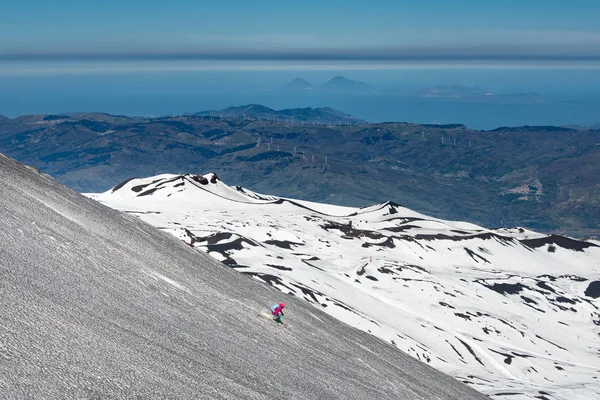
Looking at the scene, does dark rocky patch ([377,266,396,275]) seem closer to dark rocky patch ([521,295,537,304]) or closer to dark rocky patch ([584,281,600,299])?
dark rocky patch ([521,295,537,304])

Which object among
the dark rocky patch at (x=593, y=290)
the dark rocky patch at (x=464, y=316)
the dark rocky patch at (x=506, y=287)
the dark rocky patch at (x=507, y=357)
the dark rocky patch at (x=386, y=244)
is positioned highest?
the dark rocky patch at (x=507, y=357)

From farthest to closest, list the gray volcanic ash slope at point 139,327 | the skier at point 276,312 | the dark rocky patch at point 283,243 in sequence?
the dark rocky patch at point 283,243, the skier at point 276,312, the gray volcanic ash slope at point 139,327

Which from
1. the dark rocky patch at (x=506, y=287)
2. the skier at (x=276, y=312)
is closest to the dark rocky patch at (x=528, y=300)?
the dark rocky patch at (x=506, y=287)

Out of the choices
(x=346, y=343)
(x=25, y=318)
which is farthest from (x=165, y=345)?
(x=346, y=343)

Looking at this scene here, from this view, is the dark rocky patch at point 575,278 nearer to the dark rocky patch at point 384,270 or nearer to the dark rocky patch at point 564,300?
the dark rocky patch at point 564,300

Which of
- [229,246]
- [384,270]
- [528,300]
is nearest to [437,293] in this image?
[384,270]

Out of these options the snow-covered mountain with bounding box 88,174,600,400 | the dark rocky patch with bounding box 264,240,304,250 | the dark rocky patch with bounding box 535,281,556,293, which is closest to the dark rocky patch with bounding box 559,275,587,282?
the snow-covered mountain with bounding box 88,174,600,400

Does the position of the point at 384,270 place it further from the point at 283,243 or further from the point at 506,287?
→ the point at 506,287
